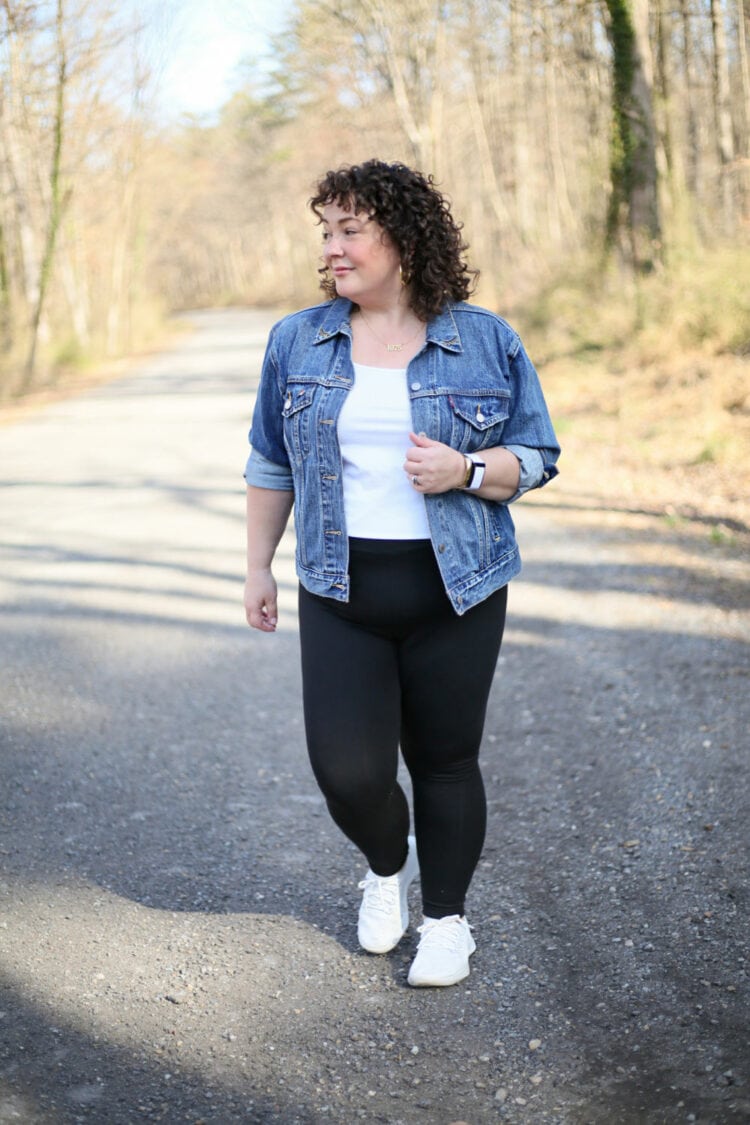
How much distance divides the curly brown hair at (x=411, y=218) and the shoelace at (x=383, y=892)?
1.54m

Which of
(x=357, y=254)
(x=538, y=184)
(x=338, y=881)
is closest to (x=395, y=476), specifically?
(x=357, y=254)

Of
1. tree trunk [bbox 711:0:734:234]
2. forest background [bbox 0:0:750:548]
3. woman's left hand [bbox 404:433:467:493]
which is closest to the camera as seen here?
woman's left hand [bbox 404:433:467:493]

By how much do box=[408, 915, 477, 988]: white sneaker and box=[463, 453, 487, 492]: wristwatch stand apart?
1196 millimetres

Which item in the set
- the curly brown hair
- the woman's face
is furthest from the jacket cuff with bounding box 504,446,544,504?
the woman's face

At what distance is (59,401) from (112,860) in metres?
18.5

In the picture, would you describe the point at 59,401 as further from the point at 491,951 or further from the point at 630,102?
the point at 491,951

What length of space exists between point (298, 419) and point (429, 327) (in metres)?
0.39

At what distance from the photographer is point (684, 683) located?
5.09 meters

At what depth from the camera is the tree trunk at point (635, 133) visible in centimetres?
1490

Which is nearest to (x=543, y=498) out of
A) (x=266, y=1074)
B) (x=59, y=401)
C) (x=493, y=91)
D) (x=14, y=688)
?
(x=14, y=688)

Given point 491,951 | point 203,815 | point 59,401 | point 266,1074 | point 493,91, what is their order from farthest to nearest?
point 493,91 < point 59,401 < point 203,815 < point 491,951 < point 266,1074

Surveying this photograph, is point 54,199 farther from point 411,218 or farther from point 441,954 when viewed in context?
point 441,954

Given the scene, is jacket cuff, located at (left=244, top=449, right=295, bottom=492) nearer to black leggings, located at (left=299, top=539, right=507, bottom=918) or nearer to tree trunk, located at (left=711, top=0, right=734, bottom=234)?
black leggings, located at (left=299, top=539, right=507, bottom=918)

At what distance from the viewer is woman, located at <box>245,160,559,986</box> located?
266cm
